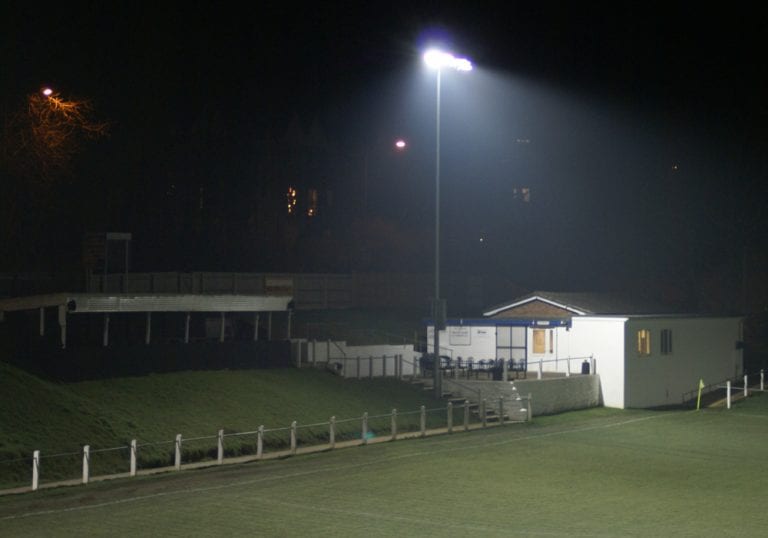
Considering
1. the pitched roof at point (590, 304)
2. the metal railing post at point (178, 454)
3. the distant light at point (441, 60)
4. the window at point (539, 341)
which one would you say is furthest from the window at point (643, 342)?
the metal railing post at point (178, 454)

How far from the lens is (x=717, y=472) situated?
24578 millimetres

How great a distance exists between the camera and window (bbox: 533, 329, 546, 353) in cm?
4372

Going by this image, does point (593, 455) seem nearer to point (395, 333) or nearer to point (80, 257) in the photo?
point (395, 333)

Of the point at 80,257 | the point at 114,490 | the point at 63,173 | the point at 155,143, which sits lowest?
the point at 114,490

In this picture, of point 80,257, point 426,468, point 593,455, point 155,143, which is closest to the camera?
point 426,468

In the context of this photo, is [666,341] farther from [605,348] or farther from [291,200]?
[291,200]

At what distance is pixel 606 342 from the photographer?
1641 inches

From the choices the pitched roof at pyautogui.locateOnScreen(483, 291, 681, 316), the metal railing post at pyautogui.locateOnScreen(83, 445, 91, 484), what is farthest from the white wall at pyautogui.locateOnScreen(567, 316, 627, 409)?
the metal railing post at pyautogui.locateOnScreen(83, 445, 91, 484)

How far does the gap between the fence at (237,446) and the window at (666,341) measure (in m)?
9.90

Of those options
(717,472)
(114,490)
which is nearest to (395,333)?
(717,472)

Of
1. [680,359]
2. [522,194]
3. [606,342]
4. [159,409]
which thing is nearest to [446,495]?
[159,409]

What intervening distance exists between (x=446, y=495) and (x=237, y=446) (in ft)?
26.6

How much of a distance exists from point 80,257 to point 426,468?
96.2 feet

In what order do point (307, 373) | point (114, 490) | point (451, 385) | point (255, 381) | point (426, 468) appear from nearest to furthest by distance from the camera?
1. point (114, 490)
2. point (426, 468)
3. point (255, 381)
4. point (307, 373)
5. point (451, 385)
